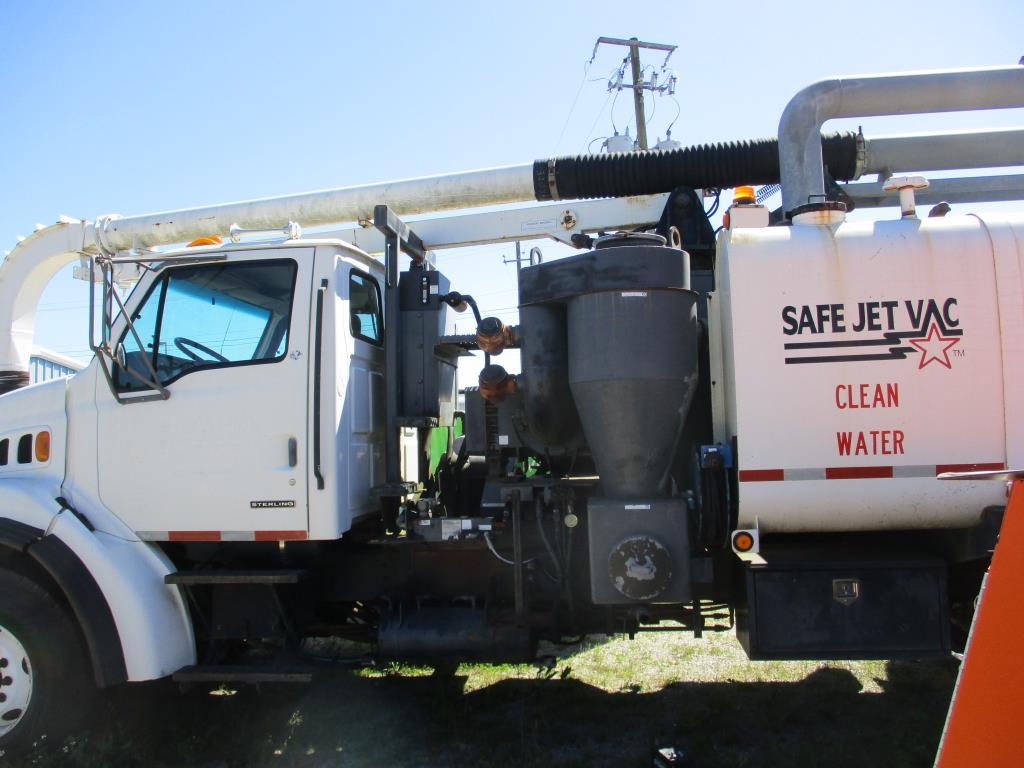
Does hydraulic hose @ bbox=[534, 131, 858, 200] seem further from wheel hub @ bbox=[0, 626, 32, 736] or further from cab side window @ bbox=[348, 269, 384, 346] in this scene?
wheel hub @ bbox=[0, 626, 32, 736]

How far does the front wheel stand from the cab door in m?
0.60

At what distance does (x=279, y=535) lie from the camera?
414 cm

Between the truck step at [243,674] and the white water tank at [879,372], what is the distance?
2432 mm

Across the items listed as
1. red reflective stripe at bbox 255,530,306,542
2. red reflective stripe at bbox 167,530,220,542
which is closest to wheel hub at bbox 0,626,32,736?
red reflective stripe at bbox 167,530,220,542

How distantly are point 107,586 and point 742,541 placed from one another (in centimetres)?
325

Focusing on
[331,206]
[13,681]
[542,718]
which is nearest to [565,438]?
[542,718]

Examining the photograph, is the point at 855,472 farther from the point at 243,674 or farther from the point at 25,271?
the point at 25,271

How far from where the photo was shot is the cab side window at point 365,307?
454cm

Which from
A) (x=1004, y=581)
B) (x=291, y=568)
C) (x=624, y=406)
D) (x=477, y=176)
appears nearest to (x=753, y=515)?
(x=624, y=406)

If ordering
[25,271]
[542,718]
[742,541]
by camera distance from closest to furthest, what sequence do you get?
[742,541] → [542,718] → [25,271]

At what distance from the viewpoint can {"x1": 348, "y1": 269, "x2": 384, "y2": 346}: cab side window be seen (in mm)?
4535

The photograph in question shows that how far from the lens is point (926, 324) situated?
11.6 ft

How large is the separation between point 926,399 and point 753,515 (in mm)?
946

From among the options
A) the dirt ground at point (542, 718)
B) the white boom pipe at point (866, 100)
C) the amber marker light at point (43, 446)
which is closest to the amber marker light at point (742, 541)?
the dirt ground at point (542, 718)
